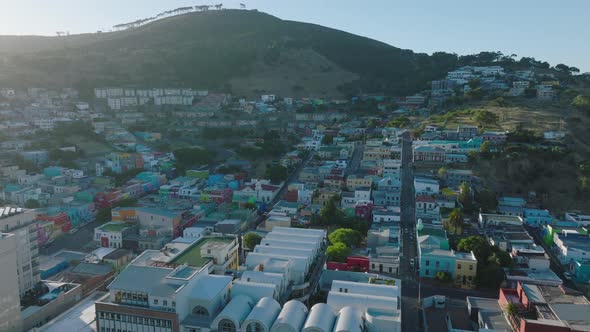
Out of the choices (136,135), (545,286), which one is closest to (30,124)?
(136,135)

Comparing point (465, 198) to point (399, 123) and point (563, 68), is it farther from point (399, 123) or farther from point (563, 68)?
point (563, 68)

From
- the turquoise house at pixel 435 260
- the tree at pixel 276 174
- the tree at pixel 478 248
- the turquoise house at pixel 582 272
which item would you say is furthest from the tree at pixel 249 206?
the turquoise house at pixel 582 272

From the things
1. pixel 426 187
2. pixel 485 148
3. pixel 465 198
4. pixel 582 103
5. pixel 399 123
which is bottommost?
pixel 465 198

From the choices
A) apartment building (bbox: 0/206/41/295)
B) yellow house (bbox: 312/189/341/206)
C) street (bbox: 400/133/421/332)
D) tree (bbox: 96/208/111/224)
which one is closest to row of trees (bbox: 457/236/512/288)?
street (bbox: 400/133/421/332)

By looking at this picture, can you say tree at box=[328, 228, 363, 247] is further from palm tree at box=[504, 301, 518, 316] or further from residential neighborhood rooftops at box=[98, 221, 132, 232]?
residential neighborhood rooftops at box=[98, 221, 132, 232]

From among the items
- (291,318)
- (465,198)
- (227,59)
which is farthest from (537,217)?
(227,59)

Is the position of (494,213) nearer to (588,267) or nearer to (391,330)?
(588,267)
